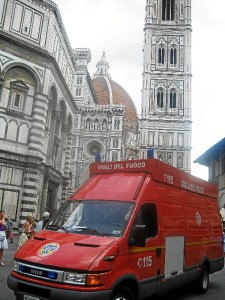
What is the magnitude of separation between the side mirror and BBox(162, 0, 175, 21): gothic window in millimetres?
68975

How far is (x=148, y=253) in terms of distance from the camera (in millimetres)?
5910

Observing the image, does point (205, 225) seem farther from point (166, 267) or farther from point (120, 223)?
point (120, 223)

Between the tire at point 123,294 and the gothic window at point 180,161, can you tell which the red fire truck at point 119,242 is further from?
the gothic window at point 180,161

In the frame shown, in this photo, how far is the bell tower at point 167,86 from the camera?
61000 mm

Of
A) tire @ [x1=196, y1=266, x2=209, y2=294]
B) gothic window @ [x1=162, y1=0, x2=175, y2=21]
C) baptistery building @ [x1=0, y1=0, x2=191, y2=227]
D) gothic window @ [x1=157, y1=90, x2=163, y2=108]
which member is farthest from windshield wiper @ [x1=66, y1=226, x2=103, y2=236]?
gothic window @ [x1=162, y1=0, x2=175, y2=21]

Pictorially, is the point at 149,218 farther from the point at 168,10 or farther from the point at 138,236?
Result: the point at 168,10

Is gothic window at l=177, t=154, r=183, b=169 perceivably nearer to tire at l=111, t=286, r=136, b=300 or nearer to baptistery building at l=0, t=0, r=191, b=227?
baptistery building at l=0, t=0, r=191, b=227

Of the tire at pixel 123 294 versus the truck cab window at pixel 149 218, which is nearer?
the tire at pixel 123 294

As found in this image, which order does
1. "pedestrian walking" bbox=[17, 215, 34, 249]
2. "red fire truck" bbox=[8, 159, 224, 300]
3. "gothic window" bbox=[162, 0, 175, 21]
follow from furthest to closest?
1. "gothic window" bbox=[162, 0, 175, 21]
2. "pedestrian walking" bbox=[17, 215, 34, 249]
3. "red fire truck" bbox=[8, 159, 224, 300]

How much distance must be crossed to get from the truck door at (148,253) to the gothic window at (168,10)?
68.2 metres

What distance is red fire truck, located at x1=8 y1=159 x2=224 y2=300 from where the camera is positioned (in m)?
4.81

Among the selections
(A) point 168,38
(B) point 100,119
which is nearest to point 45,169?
(B) point 100,119

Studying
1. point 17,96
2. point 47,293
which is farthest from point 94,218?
point 17,96

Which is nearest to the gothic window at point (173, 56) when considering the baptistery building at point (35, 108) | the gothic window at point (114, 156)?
the gothic window at point (114, 156)
